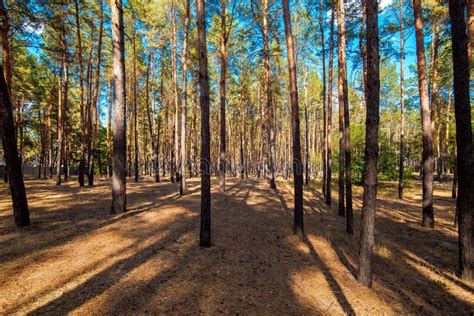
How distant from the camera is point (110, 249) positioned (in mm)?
5492

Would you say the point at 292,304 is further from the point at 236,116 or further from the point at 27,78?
the point at 236,116

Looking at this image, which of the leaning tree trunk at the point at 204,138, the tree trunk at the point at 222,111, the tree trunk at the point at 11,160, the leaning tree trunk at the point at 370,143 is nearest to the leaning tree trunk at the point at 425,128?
the leaning tree trunk at the point at 370,143

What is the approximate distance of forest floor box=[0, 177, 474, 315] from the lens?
12.4ft

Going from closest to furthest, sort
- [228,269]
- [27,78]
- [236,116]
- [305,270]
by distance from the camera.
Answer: [228,269]
[305,270]
[27,78]
[236,116]

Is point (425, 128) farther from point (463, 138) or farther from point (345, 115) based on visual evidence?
point (463, 138)

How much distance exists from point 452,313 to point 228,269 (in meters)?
4.43

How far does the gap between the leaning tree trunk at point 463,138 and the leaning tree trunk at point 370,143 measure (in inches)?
90.0

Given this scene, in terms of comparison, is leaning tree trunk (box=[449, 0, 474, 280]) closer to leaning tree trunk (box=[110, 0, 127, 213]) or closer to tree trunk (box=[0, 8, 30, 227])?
leaning tree trunk (box=[110, 0, 127, 213])

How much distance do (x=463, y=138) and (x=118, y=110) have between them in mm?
10781

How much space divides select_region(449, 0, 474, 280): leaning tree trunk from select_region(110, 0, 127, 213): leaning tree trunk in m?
10.3

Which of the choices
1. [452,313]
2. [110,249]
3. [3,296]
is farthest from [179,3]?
[452,313]

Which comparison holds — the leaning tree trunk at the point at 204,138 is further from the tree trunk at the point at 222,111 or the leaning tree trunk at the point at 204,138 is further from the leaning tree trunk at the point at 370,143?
the tree trunk at the point at 222,111

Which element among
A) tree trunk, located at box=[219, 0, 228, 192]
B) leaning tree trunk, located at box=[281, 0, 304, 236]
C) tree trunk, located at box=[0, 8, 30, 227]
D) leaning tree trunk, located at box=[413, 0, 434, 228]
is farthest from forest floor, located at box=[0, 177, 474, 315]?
tree trunk, located at box=[219, 0, 228, 192]

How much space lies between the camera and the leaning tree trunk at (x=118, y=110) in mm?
8461
